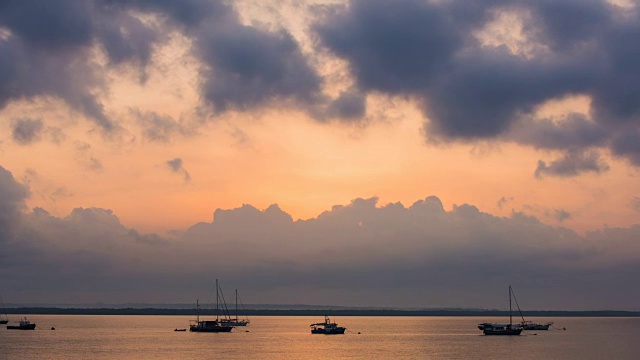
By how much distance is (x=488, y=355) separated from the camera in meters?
151

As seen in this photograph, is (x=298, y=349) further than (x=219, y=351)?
Yes

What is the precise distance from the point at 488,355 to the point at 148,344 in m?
77.8

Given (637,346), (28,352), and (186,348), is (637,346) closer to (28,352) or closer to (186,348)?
(186,348)

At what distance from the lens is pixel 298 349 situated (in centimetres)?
17012

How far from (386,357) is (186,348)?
43265 millimetres

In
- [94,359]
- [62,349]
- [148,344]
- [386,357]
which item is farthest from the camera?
[148,344]

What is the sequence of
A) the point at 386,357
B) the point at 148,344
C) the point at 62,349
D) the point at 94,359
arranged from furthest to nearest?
the point at 148,344 < the point at 62,349 < the point at 386,357 < the point at 94,359

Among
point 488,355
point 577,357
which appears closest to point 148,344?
point 488,355

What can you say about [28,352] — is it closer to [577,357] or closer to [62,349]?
[62,349]

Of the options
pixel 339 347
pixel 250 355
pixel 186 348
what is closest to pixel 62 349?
pixel 186 348

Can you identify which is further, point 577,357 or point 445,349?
point 445,349

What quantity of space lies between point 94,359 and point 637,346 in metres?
123

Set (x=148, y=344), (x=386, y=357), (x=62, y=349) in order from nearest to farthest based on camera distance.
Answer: (x=386, y=357) → (x=62, y=349) → (x=148, y=344)

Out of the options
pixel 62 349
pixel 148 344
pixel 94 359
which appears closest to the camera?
pixel 94 359
